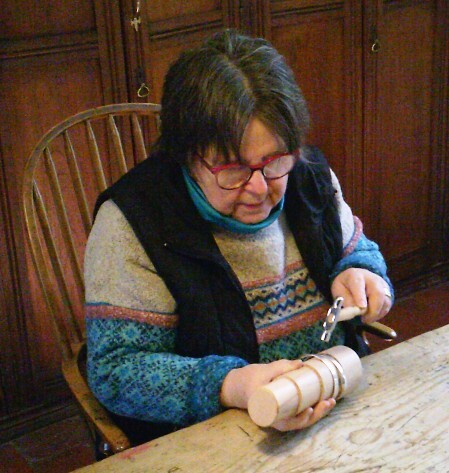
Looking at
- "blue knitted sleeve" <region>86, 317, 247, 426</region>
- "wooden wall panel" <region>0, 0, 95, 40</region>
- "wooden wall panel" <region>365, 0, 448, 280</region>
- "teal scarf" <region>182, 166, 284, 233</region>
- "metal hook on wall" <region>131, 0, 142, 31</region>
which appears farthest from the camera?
"wooden wall panel" <region>365, 0, 448, 280</region>

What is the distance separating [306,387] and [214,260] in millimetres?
305

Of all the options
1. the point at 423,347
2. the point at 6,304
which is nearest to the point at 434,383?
the point at 423,347

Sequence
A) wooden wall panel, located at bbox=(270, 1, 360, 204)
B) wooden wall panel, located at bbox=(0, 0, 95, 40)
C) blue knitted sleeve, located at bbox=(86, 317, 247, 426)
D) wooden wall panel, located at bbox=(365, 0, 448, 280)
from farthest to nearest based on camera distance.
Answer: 1. wooden wall panel, located at bbox=(365, 0, 448, 280)
2. wooden wall panel, located at bbox=(270, 1, 360, 204)
3. wooden wall panel, located at bbox=(0, 0, 95, 40)
4. blue knitted sleeve, located at bbox=(86, 317, 247, 426)

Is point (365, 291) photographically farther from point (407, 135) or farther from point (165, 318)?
point (407, 135)

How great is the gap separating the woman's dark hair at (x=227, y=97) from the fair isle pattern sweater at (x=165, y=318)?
188mm

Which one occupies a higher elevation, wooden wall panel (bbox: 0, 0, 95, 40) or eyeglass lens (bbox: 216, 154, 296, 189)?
wooden wall panel (bbox: 0, 0, 95, 40)

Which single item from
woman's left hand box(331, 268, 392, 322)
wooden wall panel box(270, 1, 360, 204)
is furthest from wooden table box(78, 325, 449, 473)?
wooden wall panel box(270, 1, 360, 204)

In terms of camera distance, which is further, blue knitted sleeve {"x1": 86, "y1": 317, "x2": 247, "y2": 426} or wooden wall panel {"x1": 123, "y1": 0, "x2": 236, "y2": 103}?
wooden wall panel {"x1": 123, "y1": 0, "x2": 236, "y2": 103}

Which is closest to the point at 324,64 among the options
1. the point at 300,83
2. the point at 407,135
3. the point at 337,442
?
the point at 300,83

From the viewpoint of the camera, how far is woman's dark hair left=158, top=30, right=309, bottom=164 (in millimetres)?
1115

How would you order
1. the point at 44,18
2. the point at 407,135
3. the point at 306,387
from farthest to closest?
the point at 407,135 → the point at 44,18 → the point at 306,387

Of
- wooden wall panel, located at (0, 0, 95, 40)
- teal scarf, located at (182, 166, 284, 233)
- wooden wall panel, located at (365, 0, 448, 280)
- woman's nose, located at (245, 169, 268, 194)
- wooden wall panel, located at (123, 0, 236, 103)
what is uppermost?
wooden wall panel, located at (0, 0, 95, 40)

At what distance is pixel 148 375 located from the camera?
3.69 ft

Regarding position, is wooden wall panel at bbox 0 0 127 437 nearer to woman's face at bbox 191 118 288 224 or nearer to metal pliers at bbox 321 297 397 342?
woman's face at bbox 191 118 288 224
